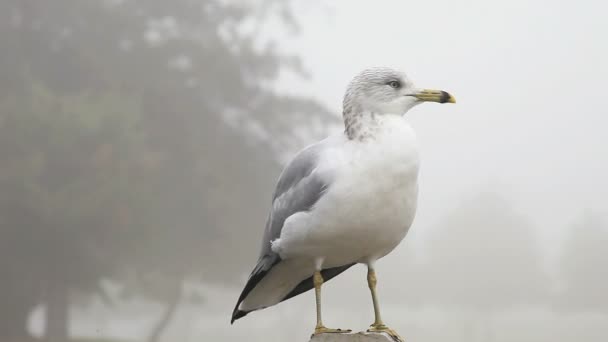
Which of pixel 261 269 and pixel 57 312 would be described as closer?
pixel 261 269

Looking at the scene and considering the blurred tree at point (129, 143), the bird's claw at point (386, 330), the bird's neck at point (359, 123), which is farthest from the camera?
the blurred tree at point (129, 143)

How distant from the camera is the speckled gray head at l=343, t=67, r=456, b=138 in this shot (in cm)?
450

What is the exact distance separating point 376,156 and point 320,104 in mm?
20079

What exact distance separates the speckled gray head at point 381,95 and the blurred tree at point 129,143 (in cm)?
1450

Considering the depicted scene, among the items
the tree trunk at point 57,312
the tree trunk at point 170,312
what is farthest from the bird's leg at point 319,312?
the tree trunk at point 170,312

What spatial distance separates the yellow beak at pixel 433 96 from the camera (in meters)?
4.60

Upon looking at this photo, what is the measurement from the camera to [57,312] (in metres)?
19.5

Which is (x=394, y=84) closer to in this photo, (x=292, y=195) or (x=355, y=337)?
(x=292, y=195)

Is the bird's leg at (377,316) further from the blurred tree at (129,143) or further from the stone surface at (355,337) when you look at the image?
the blurred tree at (129,143)

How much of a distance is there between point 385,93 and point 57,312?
55.3ft

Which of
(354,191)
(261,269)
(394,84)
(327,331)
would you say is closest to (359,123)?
(394,84)

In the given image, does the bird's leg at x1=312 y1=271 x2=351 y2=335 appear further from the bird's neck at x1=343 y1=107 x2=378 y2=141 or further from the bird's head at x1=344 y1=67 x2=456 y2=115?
the bird's head at x1=344 y1=67 x2=456 y2=115

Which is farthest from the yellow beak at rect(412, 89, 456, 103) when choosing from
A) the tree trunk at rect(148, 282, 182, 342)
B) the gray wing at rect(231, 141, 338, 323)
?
the tree trunk at rect(148, 282, 182, 342)

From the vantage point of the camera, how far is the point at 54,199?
59.2ft
